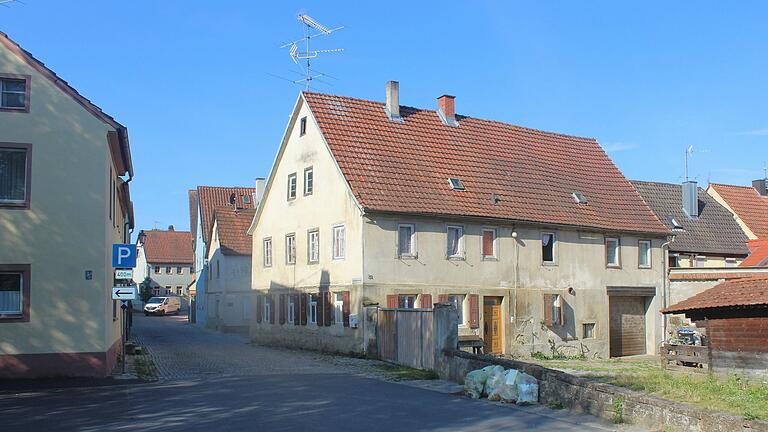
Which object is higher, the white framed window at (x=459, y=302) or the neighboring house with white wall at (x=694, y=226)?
the neighboring house with white wall at (x=694, y=226)

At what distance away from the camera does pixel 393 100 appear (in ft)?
108

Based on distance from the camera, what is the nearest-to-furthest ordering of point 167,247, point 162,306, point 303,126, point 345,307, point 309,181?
point 345,307, point 309,181, point 303,126, point 162,306, point 167,247

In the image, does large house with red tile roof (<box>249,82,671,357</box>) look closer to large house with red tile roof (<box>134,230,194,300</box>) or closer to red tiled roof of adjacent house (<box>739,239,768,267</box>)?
red tiled roof of adjacent house (<box>739,239,768,267</box>)

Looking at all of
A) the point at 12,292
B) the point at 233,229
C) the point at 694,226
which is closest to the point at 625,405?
the point at 12,292

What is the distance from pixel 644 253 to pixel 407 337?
16.2m

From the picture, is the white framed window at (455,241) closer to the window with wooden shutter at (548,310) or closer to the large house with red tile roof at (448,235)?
the large house with red tile roof at (448,235)

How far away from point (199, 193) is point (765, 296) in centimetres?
4364

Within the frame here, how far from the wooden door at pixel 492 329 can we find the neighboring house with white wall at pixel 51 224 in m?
14.2

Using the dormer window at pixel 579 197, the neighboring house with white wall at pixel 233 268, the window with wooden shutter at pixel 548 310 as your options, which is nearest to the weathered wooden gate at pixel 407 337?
the window with wooden shutter at pixel 548 310

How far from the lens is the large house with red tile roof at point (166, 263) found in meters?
86.8

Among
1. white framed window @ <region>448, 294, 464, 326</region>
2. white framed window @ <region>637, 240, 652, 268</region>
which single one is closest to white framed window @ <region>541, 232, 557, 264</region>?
white framed window @ <region>448, 294, 464, 326</region>

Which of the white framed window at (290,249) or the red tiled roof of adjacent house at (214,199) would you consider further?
the red tiled roof of adjacent house at (214,199)

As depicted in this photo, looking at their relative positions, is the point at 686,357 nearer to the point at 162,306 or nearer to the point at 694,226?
the point at 694,226

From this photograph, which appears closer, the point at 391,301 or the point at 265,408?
the point at 265,408
